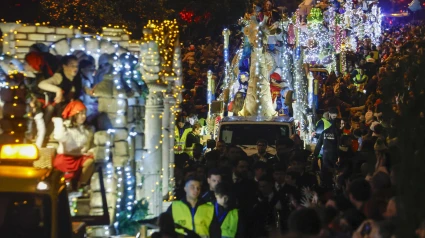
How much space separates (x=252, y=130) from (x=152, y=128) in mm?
4391

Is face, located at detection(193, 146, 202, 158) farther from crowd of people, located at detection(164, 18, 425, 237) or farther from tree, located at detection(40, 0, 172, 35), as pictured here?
tree, located at detection(40, 0, 172, 35)

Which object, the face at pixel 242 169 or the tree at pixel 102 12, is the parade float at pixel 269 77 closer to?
the tree at pixel 102 12

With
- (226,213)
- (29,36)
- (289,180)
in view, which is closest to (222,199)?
(226,213)

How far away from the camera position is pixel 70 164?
12.4 meters

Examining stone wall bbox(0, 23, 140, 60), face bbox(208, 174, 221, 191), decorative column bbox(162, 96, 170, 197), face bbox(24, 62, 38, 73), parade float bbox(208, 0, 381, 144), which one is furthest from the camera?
parade float bbox(208, 0, 381, 144)

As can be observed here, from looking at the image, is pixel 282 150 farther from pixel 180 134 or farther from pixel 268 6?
pixel 180 134

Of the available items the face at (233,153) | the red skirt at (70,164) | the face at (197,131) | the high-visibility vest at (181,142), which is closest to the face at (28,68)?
the red skirt at (70,164)

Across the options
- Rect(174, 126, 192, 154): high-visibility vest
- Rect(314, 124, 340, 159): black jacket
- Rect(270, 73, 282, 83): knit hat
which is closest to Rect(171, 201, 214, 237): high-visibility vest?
Rect(314, 124, 340, 159): black jacket

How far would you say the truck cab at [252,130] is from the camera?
63.7 feet

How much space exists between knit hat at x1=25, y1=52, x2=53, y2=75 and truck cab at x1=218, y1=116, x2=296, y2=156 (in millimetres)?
6552

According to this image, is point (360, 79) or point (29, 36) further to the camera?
point (360, 79)

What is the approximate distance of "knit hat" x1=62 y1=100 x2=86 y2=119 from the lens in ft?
42.3

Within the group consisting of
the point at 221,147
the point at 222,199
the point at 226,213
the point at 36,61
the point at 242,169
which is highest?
the point at 36,61

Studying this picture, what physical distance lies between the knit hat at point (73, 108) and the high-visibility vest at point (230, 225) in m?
4.35
